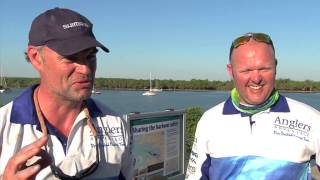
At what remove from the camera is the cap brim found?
2.19 metres

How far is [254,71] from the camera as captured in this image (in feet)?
10.1

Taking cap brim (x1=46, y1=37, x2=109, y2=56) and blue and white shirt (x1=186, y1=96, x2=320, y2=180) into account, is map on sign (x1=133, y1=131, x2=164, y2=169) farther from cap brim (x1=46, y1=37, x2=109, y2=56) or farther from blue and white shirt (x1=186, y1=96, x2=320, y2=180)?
cap brim (x1=46, y1=37, x2=109, y2=56)

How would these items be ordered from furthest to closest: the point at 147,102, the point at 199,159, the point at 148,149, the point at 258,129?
the point at 147,102, the point at 148,149, the point at 199,159, the point at 258,129

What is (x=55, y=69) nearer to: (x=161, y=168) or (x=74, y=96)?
(x=74, y=96)

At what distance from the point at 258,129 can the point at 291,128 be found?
212 millimetres

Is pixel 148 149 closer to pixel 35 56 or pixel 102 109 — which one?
pixel 102 109

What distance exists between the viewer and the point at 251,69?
122 inches

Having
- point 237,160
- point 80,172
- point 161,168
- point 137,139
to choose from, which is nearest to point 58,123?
point 80,172

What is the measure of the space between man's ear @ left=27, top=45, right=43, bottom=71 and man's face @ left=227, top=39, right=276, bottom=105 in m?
1.39

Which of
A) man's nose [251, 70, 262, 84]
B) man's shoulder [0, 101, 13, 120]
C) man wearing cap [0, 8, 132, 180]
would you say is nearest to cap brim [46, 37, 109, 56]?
man wearing cap [0, 8, 132, 180]

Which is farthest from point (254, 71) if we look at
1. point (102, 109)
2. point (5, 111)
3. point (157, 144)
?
point (157, 144)

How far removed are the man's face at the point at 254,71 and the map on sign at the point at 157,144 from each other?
1838 millimetres

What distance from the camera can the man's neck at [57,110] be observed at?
2350 millimetres

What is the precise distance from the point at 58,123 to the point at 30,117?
15 cm
